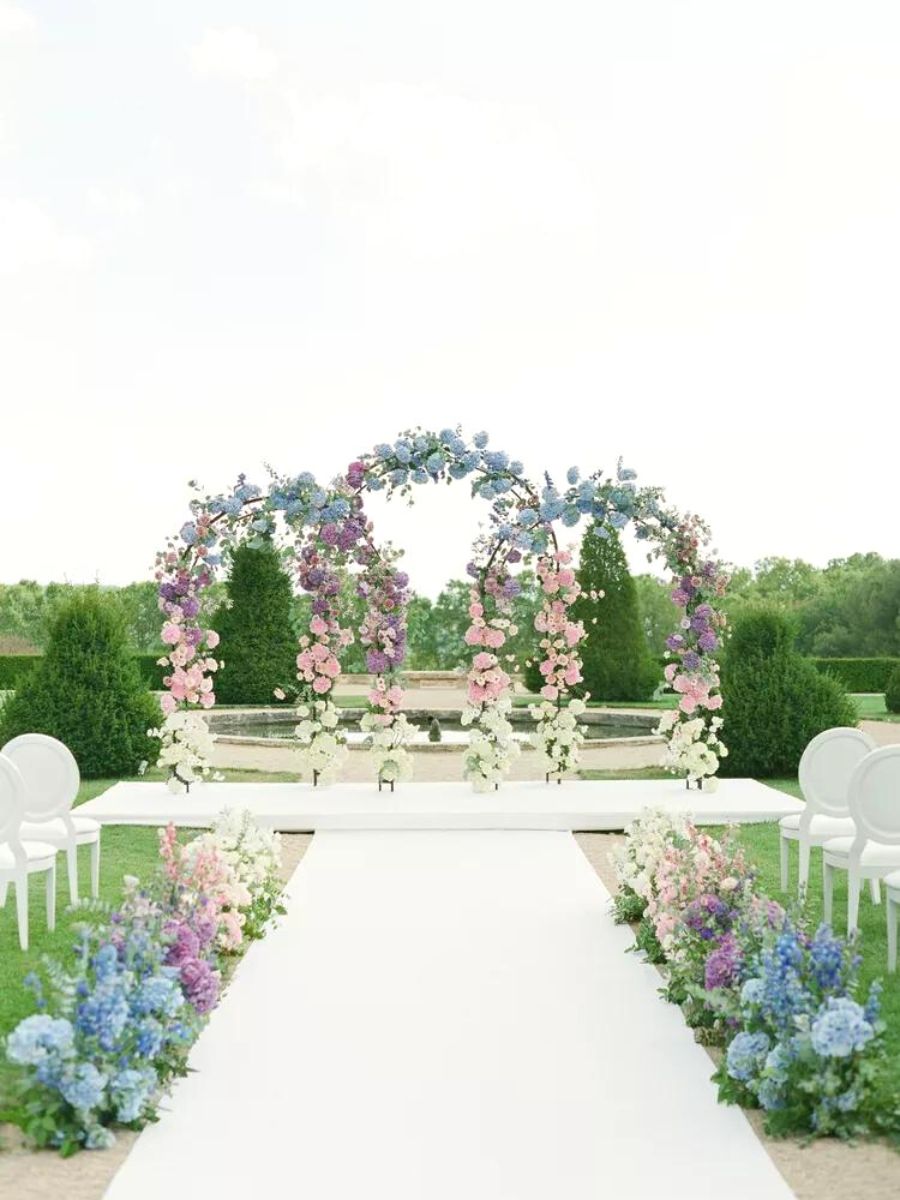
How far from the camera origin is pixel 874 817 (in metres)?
5.95

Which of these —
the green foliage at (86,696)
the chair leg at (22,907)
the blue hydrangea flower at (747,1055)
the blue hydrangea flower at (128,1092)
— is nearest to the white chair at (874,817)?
the blue hydrangea flower at (747,1055)

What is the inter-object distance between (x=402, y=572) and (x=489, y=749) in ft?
5.40

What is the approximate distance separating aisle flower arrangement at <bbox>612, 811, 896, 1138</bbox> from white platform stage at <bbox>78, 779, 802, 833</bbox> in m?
4.73

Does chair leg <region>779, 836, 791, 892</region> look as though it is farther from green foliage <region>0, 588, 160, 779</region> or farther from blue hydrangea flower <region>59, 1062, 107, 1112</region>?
green foliage <region>0, 588, 160, 779</region>

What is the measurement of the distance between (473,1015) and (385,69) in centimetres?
1109

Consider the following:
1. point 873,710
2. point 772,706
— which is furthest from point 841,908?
point 873,710

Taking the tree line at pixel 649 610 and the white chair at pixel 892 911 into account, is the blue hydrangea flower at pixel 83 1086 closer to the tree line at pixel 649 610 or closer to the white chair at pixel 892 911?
the white chair at pixel 892 911

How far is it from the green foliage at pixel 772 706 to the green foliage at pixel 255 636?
1024 centimetres

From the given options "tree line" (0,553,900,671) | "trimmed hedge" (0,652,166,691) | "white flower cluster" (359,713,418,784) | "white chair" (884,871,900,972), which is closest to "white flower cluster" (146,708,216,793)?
"white flower cluster" (359,713,418,784)

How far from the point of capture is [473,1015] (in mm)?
4996

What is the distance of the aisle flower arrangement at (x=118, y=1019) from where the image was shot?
3643mm

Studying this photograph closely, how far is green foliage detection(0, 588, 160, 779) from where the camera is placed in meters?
12.8

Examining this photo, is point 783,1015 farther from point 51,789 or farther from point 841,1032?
point 51,789

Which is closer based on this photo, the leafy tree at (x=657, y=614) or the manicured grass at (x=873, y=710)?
the manicured grass at (x=873, y=710)
